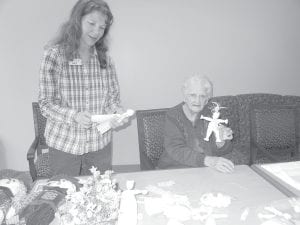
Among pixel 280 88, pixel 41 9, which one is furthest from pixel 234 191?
pixel 41 9

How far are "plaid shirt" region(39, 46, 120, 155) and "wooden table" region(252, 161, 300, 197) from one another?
121cm

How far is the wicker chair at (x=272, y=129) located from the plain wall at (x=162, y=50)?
1.05 meters

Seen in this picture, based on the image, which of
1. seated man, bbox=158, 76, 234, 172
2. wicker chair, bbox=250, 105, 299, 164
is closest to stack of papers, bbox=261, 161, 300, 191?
seated man, bbox=158, 76, 234, 172

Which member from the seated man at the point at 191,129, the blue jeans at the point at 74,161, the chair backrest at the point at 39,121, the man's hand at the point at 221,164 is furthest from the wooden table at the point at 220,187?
the chair backrest at the point at 39,121

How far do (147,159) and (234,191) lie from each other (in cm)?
101

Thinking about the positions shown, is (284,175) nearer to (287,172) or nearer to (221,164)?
(287,172)

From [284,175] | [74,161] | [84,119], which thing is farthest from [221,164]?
[74,161]

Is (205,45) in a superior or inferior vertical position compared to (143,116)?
superior

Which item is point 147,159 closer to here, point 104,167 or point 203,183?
point 104,167

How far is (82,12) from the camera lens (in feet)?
7.67

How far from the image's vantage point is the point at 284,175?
6.44 feet

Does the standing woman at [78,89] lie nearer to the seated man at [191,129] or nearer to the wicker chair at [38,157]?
the seated man at [191,129]

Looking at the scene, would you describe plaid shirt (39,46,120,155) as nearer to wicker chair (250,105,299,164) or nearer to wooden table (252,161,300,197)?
wooden table (252,161,300,197)

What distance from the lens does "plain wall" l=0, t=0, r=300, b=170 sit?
151 inches
